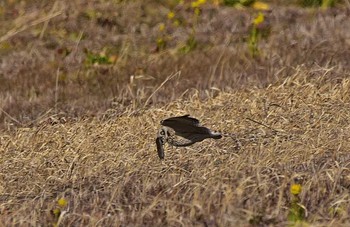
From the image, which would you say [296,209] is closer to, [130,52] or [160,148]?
[160,148]

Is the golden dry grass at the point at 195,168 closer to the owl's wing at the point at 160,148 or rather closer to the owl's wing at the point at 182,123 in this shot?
the owl's wing at the point at 160,148

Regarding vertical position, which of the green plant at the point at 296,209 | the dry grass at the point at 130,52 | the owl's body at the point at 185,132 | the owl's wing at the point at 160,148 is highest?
the green plant at the point at 296,209

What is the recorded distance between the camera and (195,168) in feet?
14.3

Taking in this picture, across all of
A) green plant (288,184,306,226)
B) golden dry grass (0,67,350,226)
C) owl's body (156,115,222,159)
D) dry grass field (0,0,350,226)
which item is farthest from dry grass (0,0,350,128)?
green plant (288,184,306,226)

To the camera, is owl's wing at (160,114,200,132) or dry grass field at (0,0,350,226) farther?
owl's wing at (160,114,200,132)

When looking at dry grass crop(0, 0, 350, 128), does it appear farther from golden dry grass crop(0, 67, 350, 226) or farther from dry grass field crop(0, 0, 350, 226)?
golden dry grass crop(0, 67, 350, 226)

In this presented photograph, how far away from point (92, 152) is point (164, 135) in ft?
1.41

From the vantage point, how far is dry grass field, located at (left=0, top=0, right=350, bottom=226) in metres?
3.94

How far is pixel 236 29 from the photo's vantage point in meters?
8.79

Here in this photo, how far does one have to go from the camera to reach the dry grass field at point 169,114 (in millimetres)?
3938

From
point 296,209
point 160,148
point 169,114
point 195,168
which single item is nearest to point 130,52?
point 169,114

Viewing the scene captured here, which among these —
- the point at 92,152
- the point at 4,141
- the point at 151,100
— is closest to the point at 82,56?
the point at 151,100

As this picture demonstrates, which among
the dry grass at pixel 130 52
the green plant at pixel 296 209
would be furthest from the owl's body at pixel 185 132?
the dry grass at pixel 130 52

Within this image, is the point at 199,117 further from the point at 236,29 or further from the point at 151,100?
the point at 236,29
